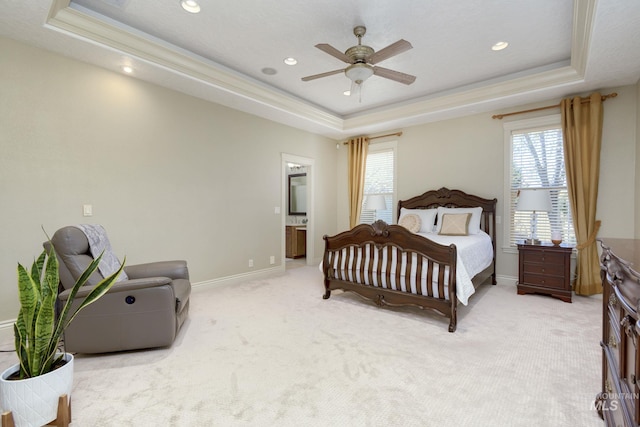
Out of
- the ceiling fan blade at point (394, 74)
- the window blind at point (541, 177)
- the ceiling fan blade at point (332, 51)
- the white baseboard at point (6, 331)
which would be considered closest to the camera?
the ceiling fan blade at point (332, 51)

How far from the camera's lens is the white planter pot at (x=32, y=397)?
1432mm

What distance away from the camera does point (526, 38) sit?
10.2 ft

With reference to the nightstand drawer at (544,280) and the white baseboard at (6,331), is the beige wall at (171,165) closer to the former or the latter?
the white baseboard at (6,331)

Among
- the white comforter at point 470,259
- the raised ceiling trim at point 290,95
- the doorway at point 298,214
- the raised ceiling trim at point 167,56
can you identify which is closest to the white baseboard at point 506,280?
the white comforter at point 470,259

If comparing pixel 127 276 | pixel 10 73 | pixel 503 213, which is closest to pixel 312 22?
pixel 10 73

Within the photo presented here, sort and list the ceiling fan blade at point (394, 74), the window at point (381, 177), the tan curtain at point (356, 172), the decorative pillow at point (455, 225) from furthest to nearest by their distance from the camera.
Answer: the tan curtain at point (356, 172), the window at point (381, 177), the decorative pillow at point (455, 225), the ceiling fan blade at point (394, 74)

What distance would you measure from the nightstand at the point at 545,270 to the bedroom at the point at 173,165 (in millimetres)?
541

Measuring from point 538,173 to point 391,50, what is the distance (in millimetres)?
3135

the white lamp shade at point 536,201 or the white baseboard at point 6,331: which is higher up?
the white lamp shade at point 536,201

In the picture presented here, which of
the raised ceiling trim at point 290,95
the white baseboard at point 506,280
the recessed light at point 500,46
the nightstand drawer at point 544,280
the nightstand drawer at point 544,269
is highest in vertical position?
the recessed light at point 500,46

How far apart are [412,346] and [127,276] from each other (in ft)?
8.64

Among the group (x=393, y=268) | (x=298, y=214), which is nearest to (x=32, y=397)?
(x=393, y=268)

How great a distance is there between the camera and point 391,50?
2602 millimetres

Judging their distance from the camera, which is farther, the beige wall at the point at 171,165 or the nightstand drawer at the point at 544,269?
the nightstand drawer at the point at 544,269
